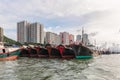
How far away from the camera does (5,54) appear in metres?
31.9

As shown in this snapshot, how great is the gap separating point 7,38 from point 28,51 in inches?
2407

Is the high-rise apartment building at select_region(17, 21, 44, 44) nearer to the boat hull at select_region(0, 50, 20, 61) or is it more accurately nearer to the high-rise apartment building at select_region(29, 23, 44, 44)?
the high-rise apartment building at select_region(29, 23, 44, 44)

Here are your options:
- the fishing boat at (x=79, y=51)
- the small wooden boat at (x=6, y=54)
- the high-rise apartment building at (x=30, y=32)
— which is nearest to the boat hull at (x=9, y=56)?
the small wooden boat at (x=6, y=54)

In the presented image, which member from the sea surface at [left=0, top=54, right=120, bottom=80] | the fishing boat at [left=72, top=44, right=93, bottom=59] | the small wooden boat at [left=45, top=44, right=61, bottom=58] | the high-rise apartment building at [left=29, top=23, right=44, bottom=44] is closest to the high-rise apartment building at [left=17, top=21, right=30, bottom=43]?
the high-rise apartment building at [left=29, top=23, right=44, bottom=44]

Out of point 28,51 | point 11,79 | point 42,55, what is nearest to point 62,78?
point 11,79

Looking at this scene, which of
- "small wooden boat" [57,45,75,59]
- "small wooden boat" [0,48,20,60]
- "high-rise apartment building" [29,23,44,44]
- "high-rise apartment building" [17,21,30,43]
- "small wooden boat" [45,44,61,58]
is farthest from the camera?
"high-rise apartment building" [17,21,30,43]

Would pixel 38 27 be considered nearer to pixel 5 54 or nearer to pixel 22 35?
pixel 22 35

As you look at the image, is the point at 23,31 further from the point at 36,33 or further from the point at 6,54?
the point at 6,54

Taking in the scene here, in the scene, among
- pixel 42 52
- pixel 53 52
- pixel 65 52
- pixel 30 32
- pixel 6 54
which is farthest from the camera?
pixel 30 32

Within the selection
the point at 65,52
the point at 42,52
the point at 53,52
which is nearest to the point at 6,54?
the point at 53,52

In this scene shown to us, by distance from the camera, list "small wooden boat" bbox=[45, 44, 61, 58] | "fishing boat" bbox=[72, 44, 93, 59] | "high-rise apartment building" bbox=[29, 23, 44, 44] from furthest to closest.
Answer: "high-rise apartment building" bbox=[29, 23, 44, 44], "small wooden boat" bbox=[45, 44, 61, 58], "fishing boat" bbox=[72, 44, 93, 59]

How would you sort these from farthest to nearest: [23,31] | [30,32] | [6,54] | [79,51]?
[30,32] < [23,31] < [79,51] < [6,54]

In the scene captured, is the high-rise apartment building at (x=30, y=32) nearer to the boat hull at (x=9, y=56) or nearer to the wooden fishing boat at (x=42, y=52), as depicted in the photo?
the wooden fishing boat at (x=42, y=52)

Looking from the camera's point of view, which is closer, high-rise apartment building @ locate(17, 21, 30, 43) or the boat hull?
the boat hull
